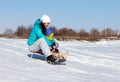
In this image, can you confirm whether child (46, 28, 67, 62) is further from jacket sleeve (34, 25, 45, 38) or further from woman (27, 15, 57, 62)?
jacket sleeve (34, 25, 45, 38)

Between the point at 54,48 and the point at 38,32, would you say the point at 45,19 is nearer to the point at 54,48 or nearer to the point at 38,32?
the point at 38,32

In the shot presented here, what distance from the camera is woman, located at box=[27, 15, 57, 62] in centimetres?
848

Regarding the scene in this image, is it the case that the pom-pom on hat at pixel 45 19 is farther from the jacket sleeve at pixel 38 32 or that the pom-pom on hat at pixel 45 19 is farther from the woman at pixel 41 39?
the jacket sleeve at pixel 38 32

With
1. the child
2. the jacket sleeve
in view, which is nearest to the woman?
the jacket sleeve

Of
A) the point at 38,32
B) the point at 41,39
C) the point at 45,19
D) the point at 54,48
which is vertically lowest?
the point at 54,48

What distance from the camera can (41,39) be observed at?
8.52 metres

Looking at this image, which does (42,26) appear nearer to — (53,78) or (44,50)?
(44,50)

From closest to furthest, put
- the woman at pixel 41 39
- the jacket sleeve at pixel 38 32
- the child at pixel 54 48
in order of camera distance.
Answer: the woman at pixel 41 39 < the jacket sleeve at pixel 38 32 < the child at pixel 54 48

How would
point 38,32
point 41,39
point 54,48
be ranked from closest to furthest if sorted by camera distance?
point 41,39 < point 38,32 < point 54,48

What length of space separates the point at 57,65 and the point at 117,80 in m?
1.94

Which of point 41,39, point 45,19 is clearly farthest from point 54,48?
point 45,19

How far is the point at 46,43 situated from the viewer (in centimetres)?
848

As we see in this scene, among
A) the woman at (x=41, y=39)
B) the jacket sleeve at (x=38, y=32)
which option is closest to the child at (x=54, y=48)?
the woman at (x=41, y=39)

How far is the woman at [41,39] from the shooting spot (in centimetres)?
848
